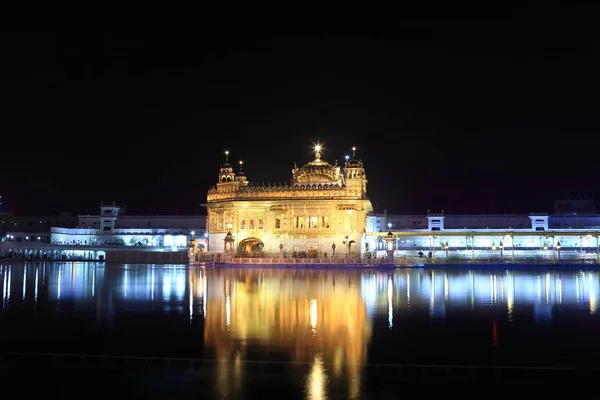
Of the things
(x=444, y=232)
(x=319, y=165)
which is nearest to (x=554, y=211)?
(x=444, y=232)

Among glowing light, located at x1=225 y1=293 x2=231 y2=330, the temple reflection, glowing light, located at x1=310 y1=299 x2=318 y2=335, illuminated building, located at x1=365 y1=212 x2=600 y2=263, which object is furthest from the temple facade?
glowing light, located at x1=310 y1=299 x2=318 y2=335

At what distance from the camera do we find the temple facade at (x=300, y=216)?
5669 cm

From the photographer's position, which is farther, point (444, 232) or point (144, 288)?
point (444, 232)

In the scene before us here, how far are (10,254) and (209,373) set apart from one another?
66137 millimetres

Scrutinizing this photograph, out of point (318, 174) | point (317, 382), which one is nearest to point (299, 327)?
point (317, 382)

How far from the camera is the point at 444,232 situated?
59375 mm

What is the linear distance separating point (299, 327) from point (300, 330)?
17.0 inches

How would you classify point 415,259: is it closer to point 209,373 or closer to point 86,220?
point 209,373

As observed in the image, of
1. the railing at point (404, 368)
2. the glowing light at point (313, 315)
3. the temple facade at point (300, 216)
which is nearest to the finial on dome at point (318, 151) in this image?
the temple facade at point (300, 216)

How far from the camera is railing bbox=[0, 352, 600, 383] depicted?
34.2ft

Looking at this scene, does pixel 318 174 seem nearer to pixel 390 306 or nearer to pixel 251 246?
pixel 251 246

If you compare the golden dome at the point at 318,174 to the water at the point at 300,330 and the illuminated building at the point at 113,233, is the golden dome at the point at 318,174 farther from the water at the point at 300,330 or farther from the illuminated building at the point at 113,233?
the water at the point at 300,330

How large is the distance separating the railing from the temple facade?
4285cm

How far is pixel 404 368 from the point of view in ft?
36.2
